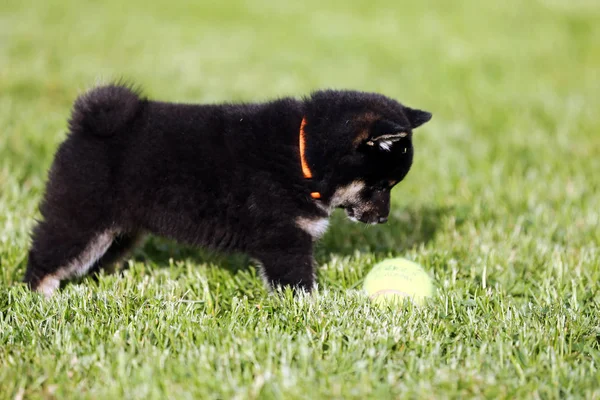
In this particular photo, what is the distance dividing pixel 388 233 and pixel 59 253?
8.67 feet

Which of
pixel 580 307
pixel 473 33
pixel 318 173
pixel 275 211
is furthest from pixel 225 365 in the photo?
pixel 473 33

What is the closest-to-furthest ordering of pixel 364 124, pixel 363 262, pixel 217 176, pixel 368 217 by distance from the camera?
pixel 364 124
pixel 217 176
pixel 368 217
pixel 363 262

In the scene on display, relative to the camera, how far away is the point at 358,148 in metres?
3.91

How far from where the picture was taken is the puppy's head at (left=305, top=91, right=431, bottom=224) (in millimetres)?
3887

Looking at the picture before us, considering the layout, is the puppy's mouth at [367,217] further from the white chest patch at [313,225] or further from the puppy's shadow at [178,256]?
the puppy's shadow at [178,256]

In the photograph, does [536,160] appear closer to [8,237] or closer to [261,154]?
[261,154]

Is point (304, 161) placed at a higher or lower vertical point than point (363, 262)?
higher

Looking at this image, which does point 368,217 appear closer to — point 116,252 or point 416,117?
point 416,117

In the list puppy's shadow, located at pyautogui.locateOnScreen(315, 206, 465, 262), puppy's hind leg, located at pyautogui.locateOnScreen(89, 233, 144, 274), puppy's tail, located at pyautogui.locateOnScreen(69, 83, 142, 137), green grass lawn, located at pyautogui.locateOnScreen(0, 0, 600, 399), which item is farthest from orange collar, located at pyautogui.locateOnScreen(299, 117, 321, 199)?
puppy's hind leg, located at pyautogui.locateOnScreen(89, 233, 144, 274)

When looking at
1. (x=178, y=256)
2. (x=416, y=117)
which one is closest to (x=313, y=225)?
(x=416, y=117)

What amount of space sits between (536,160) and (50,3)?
12.2m

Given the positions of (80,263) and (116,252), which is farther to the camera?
(116,252)

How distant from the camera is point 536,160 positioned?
720cm

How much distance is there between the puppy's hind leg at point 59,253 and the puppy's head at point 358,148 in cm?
147
